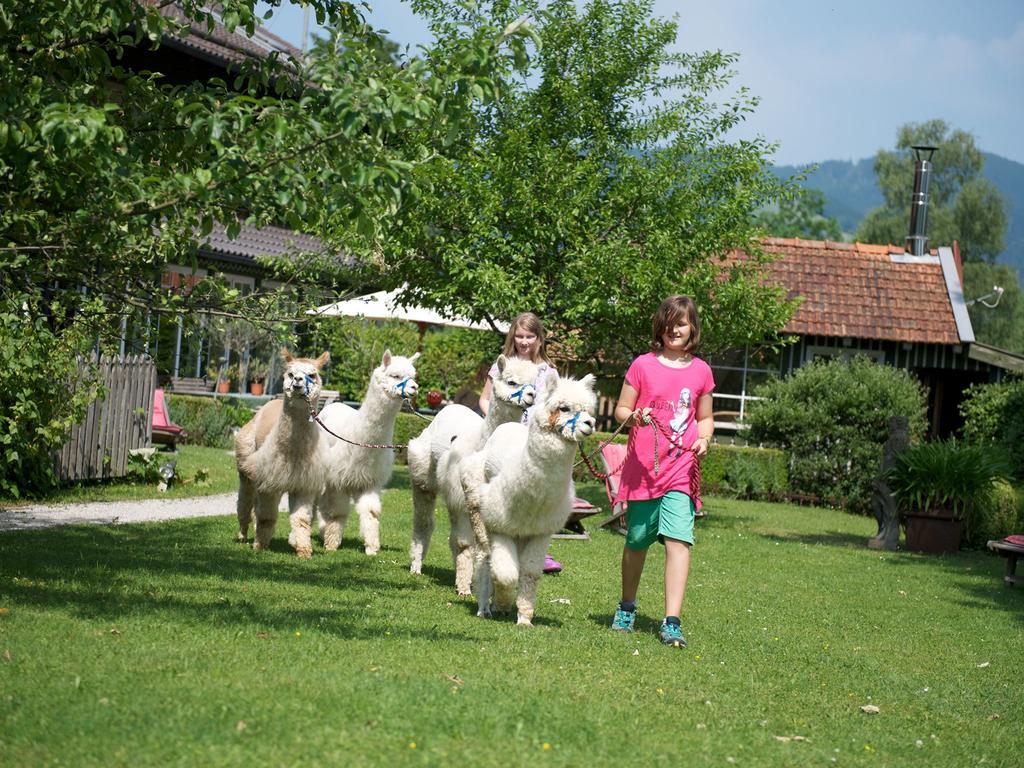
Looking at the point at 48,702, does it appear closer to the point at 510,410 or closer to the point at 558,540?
the point at 510,410

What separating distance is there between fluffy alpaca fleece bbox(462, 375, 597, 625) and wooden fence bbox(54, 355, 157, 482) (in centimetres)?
705

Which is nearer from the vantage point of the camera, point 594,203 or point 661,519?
point 661,519

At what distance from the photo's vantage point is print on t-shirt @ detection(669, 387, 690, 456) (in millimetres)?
7203

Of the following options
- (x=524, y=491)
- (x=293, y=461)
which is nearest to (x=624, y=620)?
(x=524, y=491)

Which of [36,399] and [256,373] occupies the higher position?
[256,373]

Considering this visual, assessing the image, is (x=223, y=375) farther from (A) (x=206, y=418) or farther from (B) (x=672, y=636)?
(B) (x=672, y=636)

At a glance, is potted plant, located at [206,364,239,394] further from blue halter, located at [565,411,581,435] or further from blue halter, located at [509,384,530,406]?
blue halter, located at [565,411,581,435]

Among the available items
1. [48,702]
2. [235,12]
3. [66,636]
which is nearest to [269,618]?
[66,636]

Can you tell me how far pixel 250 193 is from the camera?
6.16 metres

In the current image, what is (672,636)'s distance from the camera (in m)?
7.15

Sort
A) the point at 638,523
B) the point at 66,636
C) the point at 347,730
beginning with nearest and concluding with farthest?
the point at 347,730 → the point at 66,636 → the point at 638,523

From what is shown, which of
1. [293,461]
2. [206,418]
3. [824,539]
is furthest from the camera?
[206,418]

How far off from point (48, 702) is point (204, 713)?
641mm

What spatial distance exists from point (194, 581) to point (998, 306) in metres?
57.5
